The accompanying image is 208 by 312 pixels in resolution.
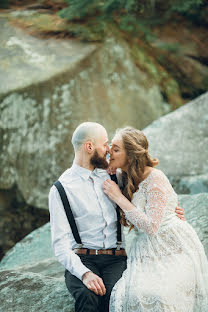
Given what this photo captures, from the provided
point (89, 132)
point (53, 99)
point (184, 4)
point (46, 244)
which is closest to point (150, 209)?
point (89, 132)

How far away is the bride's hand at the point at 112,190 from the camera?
2338 mm

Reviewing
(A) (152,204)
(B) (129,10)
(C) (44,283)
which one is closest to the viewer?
(A) (152,204)

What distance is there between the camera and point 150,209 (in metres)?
2.23

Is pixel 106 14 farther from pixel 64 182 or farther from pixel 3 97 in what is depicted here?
pixel 64 182

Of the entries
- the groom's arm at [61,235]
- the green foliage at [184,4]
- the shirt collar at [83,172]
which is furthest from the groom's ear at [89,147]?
the green foliage at [184,4]

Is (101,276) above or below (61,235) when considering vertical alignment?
below

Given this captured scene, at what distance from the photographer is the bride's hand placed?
92.0 inches

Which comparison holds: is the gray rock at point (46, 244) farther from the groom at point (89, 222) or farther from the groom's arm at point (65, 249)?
the groom's arm at point (65, 249)

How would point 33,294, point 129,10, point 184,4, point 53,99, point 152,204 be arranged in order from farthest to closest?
point 129,10 → point 184,4 → point 53,99 → point 33,294 → point 152,204

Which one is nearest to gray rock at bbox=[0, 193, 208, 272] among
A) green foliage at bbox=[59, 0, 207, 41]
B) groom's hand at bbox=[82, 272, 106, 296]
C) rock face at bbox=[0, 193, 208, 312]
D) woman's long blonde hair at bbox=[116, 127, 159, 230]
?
rock face at bbox=[0, 193, 208, 312]

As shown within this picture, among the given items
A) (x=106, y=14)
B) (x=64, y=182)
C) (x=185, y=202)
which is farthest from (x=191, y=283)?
(x=106, y=14)

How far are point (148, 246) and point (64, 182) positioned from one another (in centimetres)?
66

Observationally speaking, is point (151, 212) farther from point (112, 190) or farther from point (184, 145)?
point (184, 145)

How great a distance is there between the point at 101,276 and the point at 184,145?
9.66ft
